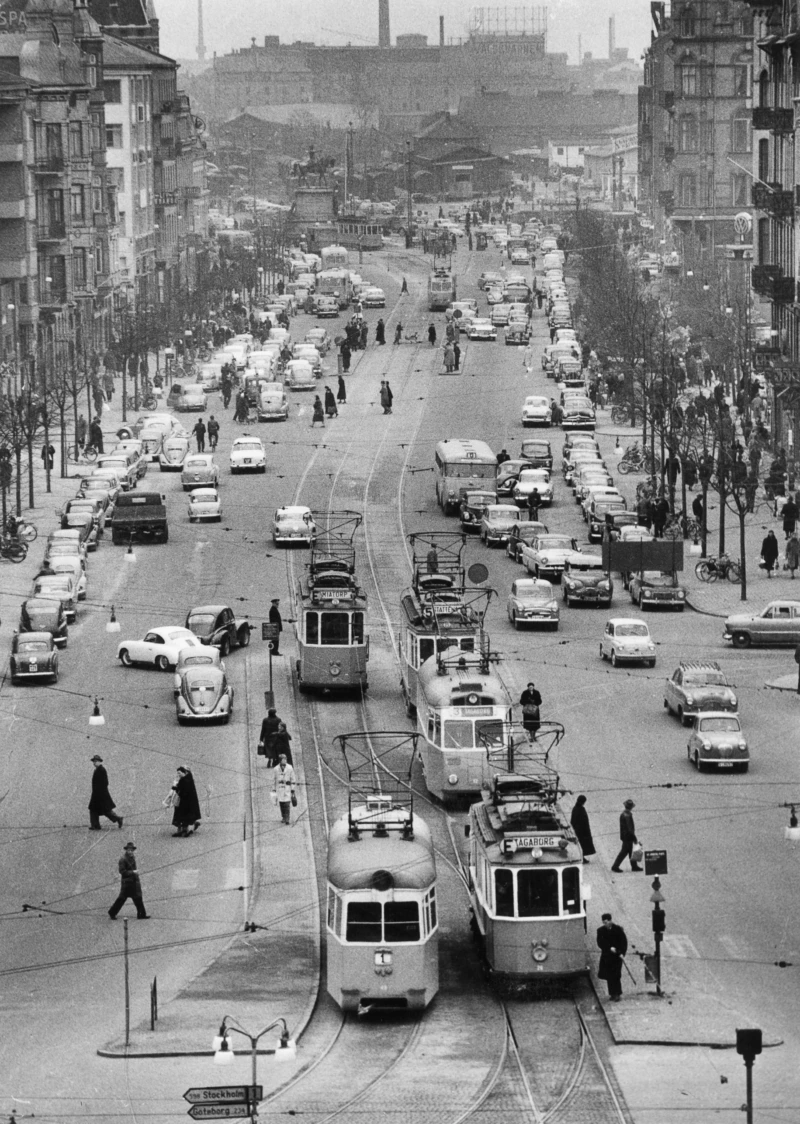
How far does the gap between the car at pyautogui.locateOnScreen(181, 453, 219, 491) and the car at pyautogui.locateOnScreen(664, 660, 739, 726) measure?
4136cm

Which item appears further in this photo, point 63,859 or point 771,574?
point 771,574

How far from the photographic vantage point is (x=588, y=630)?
8475 cm

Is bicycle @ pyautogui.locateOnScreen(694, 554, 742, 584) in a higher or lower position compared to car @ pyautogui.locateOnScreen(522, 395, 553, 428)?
lower

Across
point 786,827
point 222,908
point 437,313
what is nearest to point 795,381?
point 786,827

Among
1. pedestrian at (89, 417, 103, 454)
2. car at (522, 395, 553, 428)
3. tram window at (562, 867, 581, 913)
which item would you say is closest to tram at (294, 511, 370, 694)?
tram window at (562, 867, 581, 913)

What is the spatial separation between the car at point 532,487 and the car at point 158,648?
27.3 meters

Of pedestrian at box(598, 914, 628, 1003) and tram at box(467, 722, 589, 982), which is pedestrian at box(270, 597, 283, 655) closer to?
tram at box(467, 722, 589, 982)

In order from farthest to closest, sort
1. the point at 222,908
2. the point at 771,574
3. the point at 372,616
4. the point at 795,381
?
1. the point at 795,381
2. the point at 771,574
3. the point at 372,616
4. the point at 222,908

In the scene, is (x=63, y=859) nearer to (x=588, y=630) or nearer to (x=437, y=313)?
(x=588, y=630)

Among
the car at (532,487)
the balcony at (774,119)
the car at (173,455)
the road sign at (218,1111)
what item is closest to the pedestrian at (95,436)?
the car at (173,455)

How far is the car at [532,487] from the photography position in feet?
347

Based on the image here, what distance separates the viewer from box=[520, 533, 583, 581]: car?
303ft

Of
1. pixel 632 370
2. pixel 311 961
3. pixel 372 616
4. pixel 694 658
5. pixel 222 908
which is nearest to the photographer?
pixel 311 961

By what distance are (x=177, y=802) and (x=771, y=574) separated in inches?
1458
